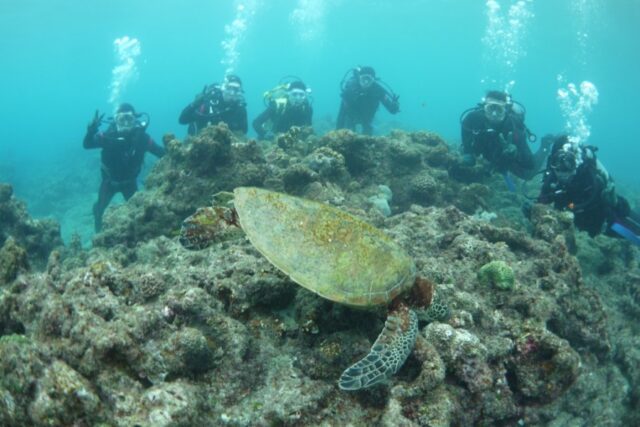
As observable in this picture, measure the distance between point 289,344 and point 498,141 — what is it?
27.0 ft

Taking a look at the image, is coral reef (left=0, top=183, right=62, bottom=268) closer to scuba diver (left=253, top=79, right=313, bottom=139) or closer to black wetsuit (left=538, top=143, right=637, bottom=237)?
scuba diver (left=253, top=79, right=313, bottom=139)

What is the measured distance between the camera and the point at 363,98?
14367 millimetres

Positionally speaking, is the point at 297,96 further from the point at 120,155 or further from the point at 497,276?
Answer: the point at 497,276

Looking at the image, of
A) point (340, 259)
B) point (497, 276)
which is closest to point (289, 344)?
point (340, 259)

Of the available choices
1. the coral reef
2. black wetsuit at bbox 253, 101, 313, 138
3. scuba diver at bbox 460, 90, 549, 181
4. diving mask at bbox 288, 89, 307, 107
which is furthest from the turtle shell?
black wetsuit at bbox 253, 101, 313, 138

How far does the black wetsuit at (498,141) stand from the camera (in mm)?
9188

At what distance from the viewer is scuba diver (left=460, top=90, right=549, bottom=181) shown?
9.17 meters

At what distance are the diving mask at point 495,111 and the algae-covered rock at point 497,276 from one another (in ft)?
20.7

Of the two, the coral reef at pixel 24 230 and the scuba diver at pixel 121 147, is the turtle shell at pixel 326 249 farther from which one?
the scuba diver at pixel 121 147

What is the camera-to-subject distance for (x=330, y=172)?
24.3ft

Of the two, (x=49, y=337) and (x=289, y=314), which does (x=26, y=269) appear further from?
(x=289, y=314)

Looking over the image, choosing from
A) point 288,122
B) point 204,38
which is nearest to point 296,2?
point 204,38

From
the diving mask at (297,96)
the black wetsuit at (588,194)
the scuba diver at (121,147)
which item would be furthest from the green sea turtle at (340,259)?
the diving mask at (297,96)

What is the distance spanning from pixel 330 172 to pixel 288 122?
613 centimetres
